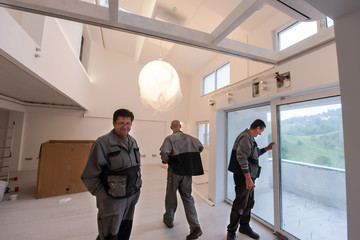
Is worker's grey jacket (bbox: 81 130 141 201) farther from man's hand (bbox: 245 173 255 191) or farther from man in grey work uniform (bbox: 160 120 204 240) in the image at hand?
man's hand (bbox: 245 173 255 191)

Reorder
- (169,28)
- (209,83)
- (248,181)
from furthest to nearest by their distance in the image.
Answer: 1. (209,83)
2. (248,181)
3. (169,28)

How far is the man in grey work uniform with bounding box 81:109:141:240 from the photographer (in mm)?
1325

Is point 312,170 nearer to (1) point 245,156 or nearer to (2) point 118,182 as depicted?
(1) point 245,156

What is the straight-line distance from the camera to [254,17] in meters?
3.04

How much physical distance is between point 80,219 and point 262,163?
3055 millimetres

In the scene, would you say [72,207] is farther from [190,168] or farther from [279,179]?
[279,179]

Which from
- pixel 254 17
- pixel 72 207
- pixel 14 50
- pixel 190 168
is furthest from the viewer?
pixel 254 17

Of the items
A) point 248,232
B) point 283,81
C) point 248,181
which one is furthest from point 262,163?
point 283,81

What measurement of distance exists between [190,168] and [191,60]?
4.68 m

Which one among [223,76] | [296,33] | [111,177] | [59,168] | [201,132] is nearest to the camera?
[111,177]

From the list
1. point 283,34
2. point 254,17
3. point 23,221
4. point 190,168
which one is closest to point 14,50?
point 190,168

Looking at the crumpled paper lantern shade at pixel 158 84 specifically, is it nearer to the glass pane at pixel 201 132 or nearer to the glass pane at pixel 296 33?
the glass pane at pixel 296 33

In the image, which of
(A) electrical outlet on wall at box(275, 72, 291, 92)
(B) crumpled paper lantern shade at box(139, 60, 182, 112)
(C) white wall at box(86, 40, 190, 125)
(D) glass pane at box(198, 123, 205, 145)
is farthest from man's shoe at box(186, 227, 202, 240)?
(C) white wall at box(86, 40, 190, 125)

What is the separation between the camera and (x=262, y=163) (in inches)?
102
